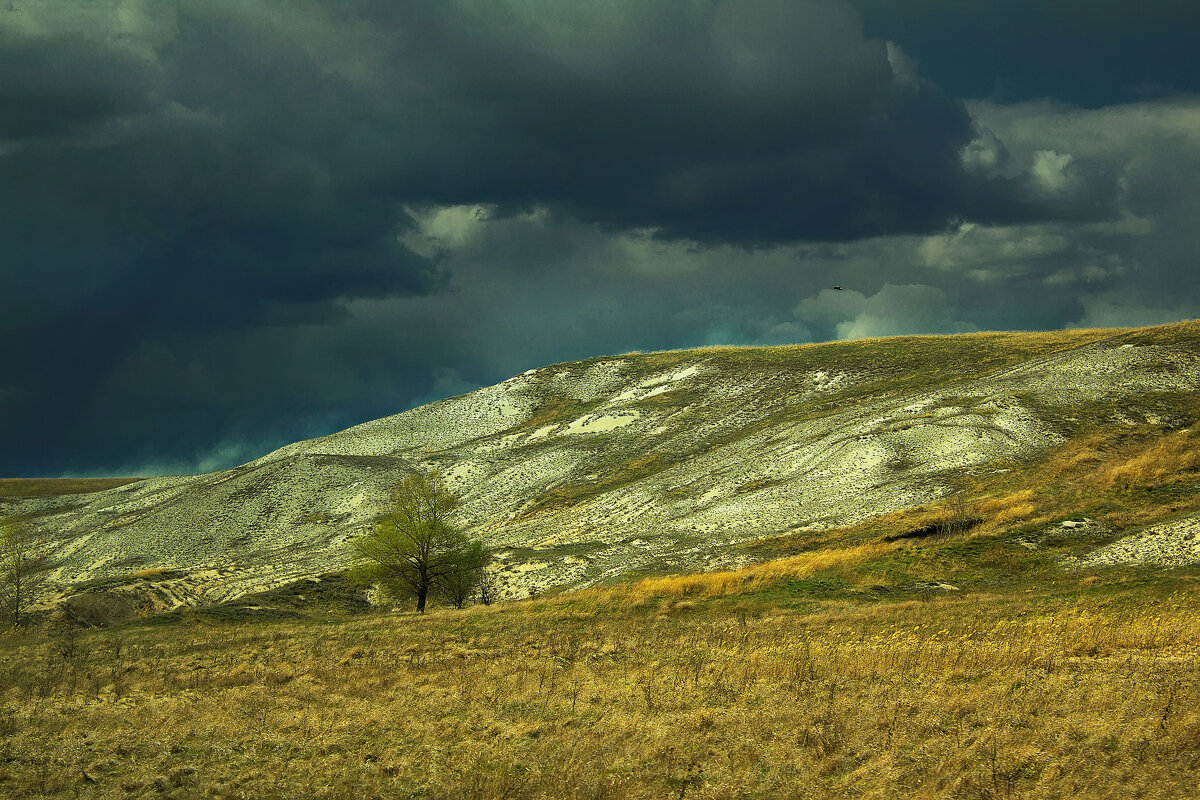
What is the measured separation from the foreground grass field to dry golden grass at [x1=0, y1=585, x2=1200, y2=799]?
0.06 metres

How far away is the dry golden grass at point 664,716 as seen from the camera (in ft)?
37.7

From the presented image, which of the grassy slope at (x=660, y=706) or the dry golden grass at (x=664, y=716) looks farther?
the grassy slope at (x=660, y=706)

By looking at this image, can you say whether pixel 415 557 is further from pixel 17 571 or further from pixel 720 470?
pixel 720 470

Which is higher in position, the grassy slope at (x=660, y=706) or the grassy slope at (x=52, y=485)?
the grassy slope at (x=52, y=485)

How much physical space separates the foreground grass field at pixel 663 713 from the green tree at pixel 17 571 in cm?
3089

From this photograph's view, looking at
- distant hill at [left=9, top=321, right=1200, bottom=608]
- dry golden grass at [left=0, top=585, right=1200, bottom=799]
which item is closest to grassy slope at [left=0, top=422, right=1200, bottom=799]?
dry golden grass at [left=0, top=585, right=1200, bottom=799]

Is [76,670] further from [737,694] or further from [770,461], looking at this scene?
[770,461]

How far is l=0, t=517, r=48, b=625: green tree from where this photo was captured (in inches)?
1971

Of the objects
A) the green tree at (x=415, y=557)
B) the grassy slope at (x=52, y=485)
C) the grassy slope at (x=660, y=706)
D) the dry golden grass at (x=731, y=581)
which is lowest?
the grassy slope at (x=660, y=706)

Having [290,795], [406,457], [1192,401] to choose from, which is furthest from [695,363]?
[290,795]

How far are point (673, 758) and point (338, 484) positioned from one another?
89921 millimetres

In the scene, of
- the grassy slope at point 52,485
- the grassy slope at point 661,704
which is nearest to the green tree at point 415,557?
the grassy slope at point 661,704

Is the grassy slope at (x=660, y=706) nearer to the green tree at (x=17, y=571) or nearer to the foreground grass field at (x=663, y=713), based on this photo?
the foreground grass field at (x=663, y=713)

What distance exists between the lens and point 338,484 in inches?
3767
